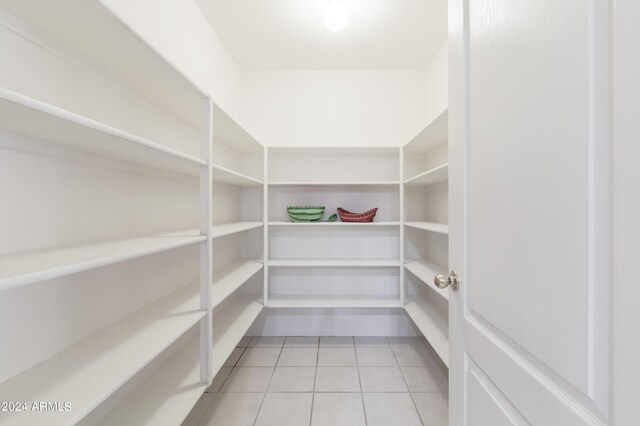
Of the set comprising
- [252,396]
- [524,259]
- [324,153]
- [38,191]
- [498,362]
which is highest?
[324,153]

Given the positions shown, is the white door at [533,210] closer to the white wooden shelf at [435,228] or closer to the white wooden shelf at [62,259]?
the white wooden shelf at [435,228]

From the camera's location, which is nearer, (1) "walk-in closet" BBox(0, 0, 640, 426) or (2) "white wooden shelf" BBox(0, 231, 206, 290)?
(1) "walk-in closet" BBox(0, 0, 640, 426)

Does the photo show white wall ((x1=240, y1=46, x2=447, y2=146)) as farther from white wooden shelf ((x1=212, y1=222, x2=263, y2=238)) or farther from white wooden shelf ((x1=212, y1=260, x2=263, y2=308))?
white wooden shelf ((x1=212, y1=260, x2=263, y2=308))

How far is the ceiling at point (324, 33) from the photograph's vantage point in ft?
6.20

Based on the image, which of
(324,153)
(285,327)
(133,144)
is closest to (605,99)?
(133,144)

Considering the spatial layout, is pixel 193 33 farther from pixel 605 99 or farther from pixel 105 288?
pixel 605 99

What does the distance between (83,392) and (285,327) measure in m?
2.03

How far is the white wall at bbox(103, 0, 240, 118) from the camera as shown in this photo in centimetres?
137

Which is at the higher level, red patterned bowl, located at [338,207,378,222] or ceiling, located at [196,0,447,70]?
ceiling, located at [196,0,447,70]

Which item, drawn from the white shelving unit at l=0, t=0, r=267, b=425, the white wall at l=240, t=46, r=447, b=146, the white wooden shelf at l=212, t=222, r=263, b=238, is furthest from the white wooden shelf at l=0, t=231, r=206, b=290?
the white wall at l=240, t=46, r=447, b=146

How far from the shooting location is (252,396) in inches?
70.6

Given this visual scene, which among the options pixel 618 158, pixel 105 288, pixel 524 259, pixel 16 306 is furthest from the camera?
pixel 105 288

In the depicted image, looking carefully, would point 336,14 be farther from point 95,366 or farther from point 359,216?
point 95,366

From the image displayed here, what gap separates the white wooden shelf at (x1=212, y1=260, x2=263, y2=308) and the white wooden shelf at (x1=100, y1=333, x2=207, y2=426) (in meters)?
0.35
